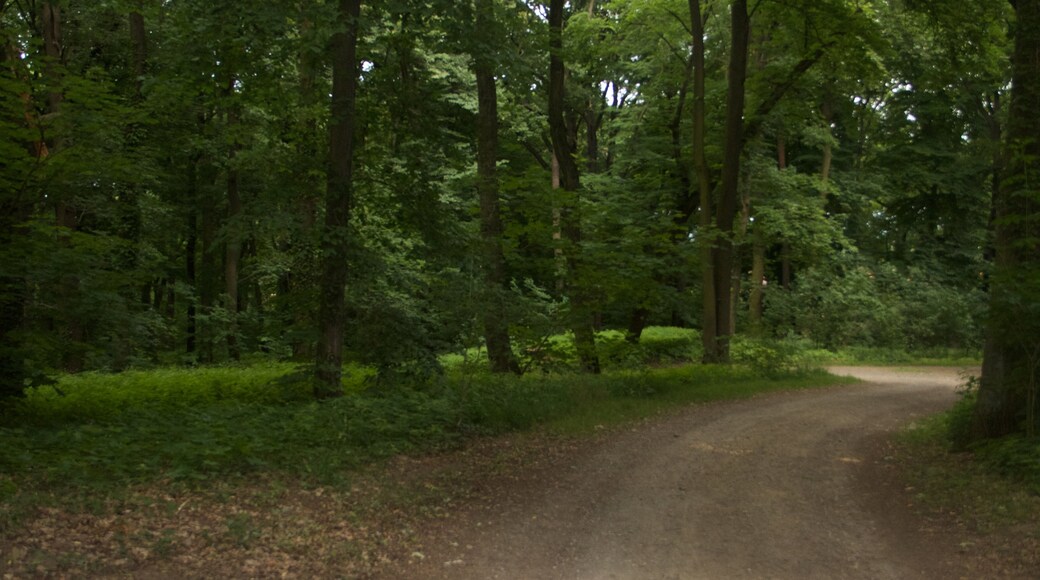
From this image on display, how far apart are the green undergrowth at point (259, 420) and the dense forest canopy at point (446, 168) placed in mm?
796

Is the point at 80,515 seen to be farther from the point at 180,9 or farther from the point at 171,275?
the point at 171,275

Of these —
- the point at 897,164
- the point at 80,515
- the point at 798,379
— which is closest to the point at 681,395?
the point at 798,379

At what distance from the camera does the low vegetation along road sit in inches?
264

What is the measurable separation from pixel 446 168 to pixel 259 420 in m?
10.8

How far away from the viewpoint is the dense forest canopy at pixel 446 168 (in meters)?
10.7

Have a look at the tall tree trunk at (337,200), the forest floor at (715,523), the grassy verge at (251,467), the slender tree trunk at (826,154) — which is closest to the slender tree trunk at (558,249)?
the grassy verge at (251,467)

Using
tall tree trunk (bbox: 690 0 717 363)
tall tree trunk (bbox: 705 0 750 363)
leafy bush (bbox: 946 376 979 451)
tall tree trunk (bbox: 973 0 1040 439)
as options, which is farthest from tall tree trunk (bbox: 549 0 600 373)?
tall tree trunk (bbox: 973 0 1040 439)

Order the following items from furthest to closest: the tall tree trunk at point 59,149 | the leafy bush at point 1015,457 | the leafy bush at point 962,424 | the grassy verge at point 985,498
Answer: the leafy bush at point 962,424 < the tall tree trunk at point 59,149 < the leafy bush at point 1015,457 < the grassy verge at point 985,498

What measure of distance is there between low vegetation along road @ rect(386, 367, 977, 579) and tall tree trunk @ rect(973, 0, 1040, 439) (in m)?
1.61

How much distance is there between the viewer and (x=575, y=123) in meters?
29.3

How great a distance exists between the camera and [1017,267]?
991cm

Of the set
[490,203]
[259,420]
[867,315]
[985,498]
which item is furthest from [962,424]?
[867,315]

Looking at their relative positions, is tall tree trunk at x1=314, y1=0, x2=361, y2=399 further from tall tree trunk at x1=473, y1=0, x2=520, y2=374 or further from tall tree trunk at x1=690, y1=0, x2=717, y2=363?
tall tree trunk at x1=690, y1=0, x2=717, y2=363

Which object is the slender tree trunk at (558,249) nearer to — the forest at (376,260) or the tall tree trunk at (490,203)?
the forest at (376,260)
